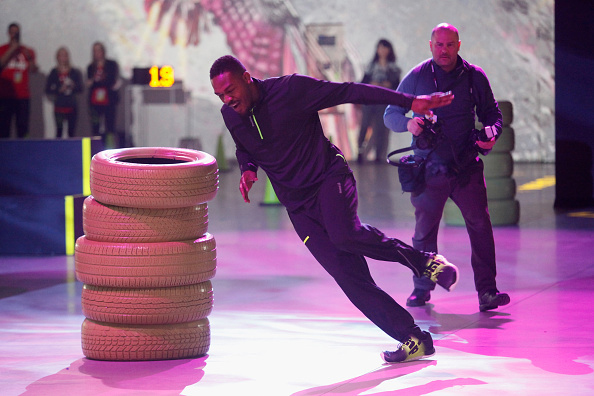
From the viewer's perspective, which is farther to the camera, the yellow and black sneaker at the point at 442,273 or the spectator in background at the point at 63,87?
the spectator in background at the point at 63,87

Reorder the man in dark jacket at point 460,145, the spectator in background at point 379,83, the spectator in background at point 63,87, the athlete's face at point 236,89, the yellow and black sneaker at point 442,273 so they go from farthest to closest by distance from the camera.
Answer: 1. the spectator in background at point 63,87
2. the spectator in background at point 379,83
3. the man in dark jacket at point 460,145
4. the yellow and black sneaker at point 442,273
5. the athlete's face at point 236,89

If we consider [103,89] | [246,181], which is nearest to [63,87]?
[103,89]

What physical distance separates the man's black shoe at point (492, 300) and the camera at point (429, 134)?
1.06 m

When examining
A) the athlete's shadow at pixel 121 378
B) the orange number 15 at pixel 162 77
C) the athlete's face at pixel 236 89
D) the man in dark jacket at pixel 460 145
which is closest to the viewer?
the athlete's shadow at pixel 121 378

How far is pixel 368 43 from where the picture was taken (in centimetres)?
2048

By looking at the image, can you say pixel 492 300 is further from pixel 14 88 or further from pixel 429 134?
pixel 14 88

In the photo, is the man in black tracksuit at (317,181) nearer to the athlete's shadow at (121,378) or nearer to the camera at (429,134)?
the athlete's shadow at (121,378)

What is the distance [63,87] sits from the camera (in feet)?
66.9

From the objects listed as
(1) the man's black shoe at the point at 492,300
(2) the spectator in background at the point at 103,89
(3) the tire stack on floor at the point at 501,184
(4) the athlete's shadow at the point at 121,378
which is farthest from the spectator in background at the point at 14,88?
(4) the athlete's shadow at the point at 121,378

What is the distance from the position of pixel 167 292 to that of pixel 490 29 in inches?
Result: 646

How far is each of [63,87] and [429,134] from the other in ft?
53.0

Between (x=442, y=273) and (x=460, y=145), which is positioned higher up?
(x=460, y=145)

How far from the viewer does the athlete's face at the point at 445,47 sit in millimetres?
5727

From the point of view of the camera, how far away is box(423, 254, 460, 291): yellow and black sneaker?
461 cm
